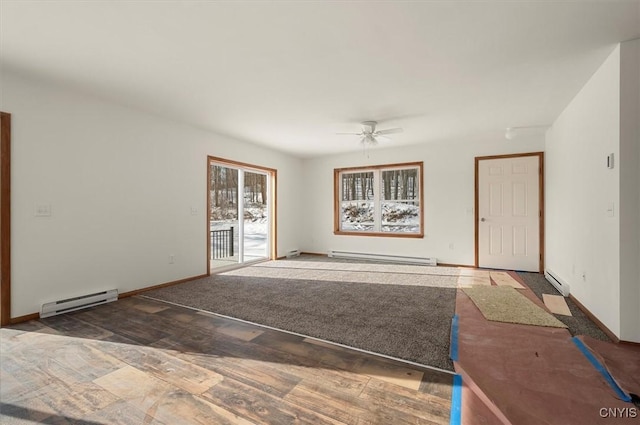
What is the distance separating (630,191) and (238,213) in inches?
211

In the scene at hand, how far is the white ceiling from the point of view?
203cm

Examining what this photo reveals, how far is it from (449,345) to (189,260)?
3.94m

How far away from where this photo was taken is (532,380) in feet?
6.20

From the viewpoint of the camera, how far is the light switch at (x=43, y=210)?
309 centimetres

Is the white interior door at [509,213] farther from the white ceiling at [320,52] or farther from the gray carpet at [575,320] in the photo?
the white ceiling at [320,52]

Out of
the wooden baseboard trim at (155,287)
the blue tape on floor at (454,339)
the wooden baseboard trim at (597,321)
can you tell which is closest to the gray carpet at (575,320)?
the wooden baseboard trim at (597,321)

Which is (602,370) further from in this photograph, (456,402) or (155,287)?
(155,287)

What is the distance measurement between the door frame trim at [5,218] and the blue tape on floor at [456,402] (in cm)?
397

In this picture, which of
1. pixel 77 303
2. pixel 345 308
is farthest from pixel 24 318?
pixel 345 308

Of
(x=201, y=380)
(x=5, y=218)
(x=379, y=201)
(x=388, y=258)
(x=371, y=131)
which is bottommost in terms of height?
(x=201, y=380)

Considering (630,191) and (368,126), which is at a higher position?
(368,126)

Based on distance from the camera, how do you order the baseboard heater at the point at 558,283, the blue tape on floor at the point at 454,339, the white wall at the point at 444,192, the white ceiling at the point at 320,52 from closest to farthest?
the white ceiling at the point at 320,52 < the blue tape on floor at the point at 454,339 < the baseboard heater at the point at 558,283 < the white wall at the point at 444,192

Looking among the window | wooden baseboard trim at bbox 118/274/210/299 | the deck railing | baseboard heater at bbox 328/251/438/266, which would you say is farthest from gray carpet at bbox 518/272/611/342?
the deck railing

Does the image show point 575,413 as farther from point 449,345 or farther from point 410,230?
point 410,230
